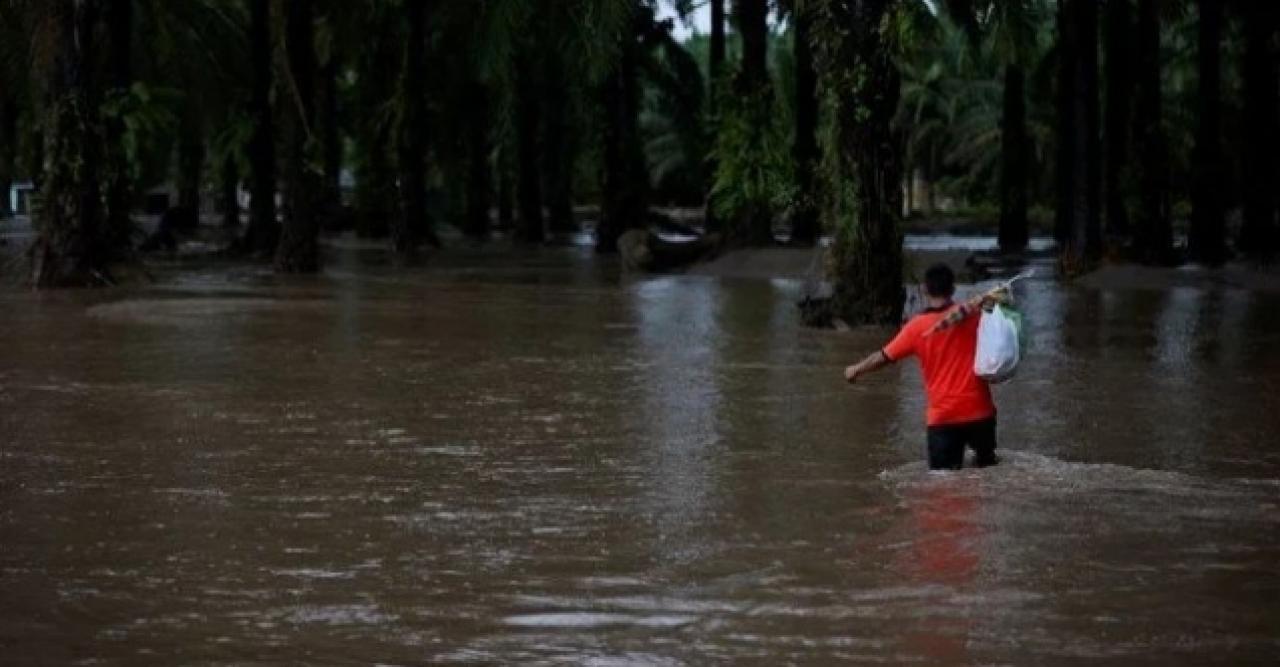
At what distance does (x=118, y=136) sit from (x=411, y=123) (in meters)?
10.5

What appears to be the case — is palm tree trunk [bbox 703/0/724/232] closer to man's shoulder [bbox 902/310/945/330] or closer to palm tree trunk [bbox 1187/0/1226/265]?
palm tree trunk [bbox 1187/0/1226/265]

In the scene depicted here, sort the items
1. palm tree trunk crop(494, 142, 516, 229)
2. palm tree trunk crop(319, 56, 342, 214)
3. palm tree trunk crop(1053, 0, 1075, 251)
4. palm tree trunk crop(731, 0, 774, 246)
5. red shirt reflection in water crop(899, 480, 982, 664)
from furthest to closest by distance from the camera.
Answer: palm tree trunk crop(494, 142, 516, 229) → palm tree trunk crop(319, 56, 342, 214) → palm tree trunk crop(1053, 0, 1075, 251) → palm tree trunk crop(731, 0, 774, 246) → red shirt reflection in water crop(899, 480, 982, 664)

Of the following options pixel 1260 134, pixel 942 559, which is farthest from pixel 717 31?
pixel 942 559

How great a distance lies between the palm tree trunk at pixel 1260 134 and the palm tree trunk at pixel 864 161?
1274 cm

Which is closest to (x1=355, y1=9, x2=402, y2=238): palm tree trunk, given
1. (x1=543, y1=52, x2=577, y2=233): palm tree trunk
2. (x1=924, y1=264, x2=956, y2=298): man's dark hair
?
(x1=543, y1=52, x2=577, y2=233): palm tree trunk

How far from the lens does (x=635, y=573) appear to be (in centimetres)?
754

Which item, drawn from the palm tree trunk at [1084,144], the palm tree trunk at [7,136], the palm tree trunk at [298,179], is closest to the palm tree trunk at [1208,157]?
the palm tree trunk at [1084,144]

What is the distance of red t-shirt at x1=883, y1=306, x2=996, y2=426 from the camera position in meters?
9.62

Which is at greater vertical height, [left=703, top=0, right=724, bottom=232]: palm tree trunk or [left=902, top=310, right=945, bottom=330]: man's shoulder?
[left=703, top=0, right=724, bottom=232]: palm tree trunk

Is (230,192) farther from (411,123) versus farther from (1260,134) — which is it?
(1260,134)

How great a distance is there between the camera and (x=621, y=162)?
38156 mm

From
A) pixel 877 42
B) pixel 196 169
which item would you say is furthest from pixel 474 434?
pixel 196 169

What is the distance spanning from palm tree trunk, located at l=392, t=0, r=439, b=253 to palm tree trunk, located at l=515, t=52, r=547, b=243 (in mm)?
4029

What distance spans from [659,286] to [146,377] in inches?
535
